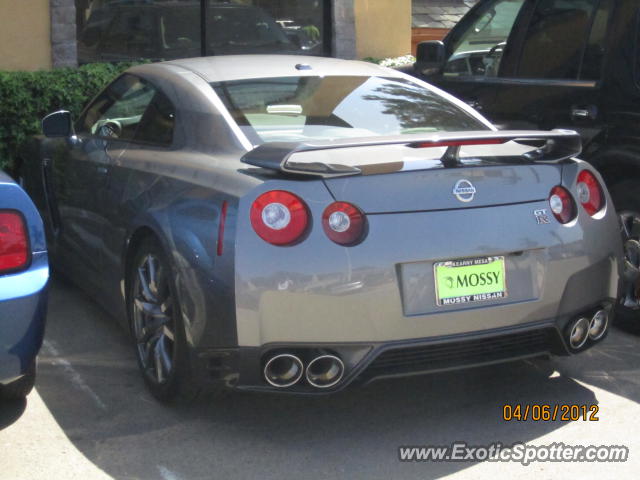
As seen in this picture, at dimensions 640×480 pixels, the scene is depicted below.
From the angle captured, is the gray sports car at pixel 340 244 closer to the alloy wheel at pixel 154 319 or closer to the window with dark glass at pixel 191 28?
the alloy wheel at pixel 154 319

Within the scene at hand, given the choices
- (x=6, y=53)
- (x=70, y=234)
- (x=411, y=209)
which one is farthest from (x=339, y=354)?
(x=6, y=53)

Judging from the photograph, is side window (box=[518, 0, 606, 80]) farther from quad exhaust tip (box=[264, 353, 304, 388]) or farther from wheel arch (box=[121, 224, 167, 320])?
quad exhaust tip (box=[264, 353, 304, 388])

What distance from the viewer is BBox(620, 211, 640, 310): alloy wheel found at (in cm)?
565

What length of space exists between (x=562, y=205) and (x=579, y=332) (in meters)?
0.55

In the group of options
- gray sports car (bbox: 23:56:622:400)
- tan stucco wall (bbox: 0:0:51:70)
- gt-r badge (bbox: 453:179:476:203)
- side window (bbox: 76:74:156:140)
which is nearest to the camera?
gray sports car (bbox: 23:56:622:400)

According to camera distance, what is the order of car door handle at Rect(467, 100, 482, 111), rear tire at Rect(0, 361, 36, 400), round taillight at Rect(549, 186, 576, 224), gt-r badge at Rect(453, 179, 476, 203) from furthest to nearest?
car door handle at Rect(467, 100, 482, 111), rear tire at Rect(0, 361, 36, 400), round taillight at Rect(549, 186, 576, 224), gt-r badge at Rect(453, 179, 476, 203)

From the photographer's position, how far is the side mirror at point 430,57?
7.05 m

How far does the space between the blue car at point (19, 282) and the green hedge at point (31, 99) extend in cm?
492

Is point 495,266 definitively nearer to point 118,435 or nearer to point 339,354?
point 339,354

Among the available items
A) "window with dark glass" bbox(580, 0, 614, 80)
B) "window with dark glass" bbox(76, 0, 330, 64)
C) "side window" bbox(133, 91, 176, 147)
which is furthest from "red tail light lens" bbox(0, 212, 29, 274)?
"window with dark glass" bbox(76, 0, 330, 64)

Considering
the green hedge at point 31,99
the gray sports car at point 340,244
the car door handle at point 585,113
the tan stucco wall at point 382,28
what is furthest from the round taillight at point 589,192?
the tan stucco wall at point 382,28

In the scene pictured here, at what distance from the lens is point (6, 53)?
10078mm

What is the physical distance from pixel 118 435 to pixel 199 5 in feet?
24.7
